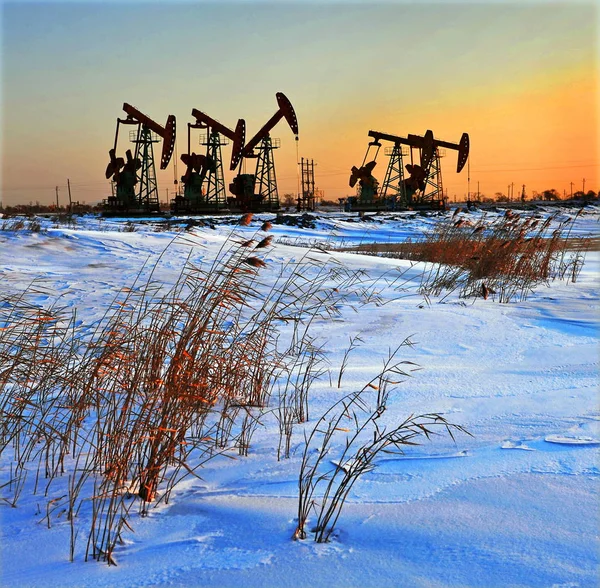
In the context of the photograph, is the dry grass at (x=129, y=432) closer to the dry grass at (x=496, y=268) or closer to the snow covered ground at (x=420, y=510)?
the snow covered ground at (x=420, y=510)

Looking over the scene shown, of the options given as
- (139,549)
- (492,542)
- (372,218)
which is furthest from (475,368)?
(372,218)

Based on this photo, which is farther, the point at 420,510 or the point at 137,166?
the point at 137,166

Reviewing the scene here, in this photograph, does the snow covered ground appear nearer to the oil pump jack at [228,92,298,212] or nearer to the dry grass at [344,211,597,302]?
the dry grass at [344,211,597,302]

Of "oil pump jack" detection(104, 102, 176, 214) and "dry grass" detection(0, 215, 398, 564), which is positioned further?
"oil pump jack" detection(104, 102, 176, 214)

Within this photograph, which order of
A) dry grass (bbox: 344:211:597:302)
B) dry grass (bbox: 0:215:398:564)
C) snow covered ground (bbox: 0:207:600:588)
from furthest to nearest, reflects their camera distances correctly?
dry grass (bbox: 344:211:597:302)
dry grass (bbox: 0:215:398:564)
snow covered ground (bbox: 0:207:600:588)

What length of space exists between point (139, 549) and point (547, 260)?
710cm

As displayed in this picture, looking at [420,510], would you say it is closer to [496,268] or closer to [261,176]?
[496,268]

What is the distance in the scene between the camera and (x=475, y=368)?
155 inches

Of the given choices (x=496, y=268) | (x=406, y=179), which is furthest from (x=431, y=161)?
(x=496, y=268)

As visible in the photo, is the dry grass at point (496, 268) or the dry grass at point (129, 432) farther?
the dry grass at point (496, 268)

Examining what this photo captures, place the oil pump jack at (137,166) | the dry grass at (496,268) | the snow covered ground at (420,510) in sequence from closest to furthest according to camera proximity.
→ the snow covered ground at (420,510), the dry grass at (496,268), the oil pump jack at (137,166)

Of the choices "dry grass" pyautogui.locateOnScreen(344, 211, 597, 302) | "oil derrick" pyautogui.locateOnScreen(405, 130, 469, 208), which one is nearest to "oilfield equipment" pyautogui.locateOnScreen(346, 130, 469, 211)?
"oil derrick" pyautogui.locateOnScreen(405, 130, 469, 208)

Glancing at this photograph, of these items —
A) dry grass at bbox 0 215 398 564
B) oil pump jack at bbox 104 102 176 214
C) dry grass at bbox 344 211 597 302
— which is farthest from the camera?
oil pump jack at bbox 104 102 176 214

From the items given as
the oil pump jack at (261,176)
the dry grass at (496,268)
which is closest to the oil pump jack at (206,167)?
the oil pump jack at (261,176)
